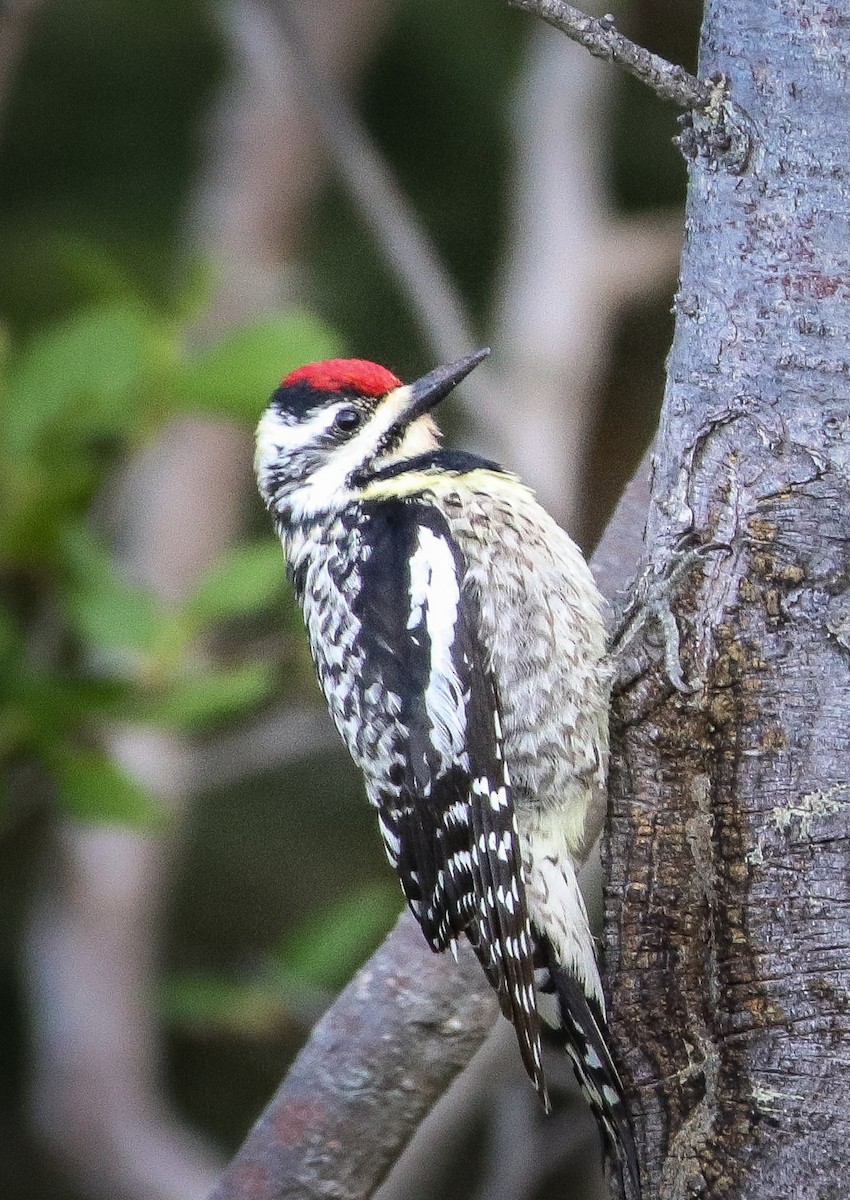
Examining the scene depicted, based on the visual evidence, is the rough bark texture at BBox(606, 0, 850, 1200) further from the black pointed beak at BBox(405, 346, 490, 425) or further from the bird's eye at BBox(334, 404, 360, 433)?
the bird's eye at BBox(334, 404, 360, 433)

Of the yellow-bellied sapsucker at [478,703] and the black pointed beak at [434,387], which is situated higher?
the black pointed beak at [434,387]

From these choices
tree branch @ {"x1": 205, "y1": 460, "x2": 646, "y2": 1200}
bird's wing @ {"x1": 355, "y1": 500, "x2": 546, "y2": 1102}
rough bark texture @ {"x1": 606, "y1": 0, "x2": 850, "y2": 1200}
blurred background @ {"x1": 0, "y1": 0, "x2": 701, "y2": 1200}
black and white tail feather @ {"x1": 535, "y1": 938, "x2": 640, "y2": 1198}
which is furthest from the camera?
blurred background @ {"x1": 0, "y1": 0, "x2": 701, "y2": 1200}

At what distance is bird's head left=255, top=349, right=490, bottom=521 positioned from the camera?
Result: 2.98 meters

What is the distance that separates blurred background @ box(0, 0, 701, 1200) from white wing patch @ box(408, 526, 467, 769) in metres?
0.45

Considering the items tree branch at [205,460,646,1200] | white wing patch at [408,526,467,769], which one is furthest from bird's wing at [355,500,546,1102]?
tree branch at [205,460,646,1200]

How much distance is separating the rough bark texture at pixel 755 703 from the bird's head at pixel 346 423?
0.96 meters

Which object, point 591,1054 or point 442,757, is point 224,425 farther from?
point 591,1054

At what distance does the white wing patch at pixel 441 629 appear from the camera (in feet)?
8.47

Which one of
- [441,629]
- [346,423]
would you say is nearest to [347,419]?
[346,423]

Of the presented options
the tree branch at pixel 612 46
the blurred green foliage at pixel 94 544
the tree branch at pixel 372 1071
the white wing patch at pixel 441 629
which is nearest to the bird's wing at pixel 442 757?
the white wing patch at pixel 441 629

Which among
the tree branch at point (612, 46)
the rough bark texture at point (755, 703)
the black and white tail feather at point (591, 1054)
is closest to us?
the tree branch at point (612, 46)

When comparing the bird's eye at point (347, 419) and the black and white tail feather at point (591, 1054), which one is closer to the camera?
the black and white tail feather at point (591, 1054)

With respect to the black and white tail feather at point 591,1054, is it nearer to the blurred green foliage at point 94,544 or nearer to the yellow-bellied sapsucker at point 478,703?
the yellow-bellied sapsucker at point 478,703

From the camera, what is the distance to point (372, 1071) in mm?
2787
